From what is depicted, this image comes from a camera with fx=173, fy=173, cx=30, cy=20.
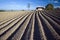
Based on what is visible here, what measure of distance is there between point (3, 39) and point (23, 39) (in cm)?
114

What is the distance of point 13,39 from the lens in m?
9.48

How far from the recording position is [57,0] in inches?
2135

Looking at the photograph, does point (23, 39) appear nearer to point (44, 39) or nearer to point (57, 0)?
point (44, 39)

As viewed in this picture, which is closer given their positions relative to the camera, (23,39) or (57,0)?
(23,39)

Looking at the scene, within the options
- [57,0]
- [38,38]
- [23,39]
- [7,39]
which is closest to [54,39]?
[38,38]

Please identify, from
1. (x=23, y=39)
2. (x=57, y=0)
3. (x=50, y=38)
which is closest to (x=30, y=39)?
(x=23, y=39)

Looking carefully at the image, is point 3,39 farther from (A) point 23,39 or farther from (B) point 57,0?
(B) point 57,0

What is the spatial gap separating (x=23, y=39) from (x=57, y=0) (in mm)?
46248

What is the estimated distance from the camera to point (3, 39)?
9.63 m

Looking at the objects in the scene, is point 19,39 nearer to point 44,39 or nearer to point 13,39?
point 13,39

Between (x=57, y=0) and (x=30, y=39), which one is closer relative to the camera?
(x=30, y=39)

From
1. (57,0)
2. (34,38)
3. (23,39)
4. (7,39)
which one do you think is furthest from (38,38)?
(57,0)

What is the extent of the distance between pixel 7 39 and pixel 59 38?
2875mm

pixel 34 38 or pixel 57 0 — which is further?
pixel 57 0
